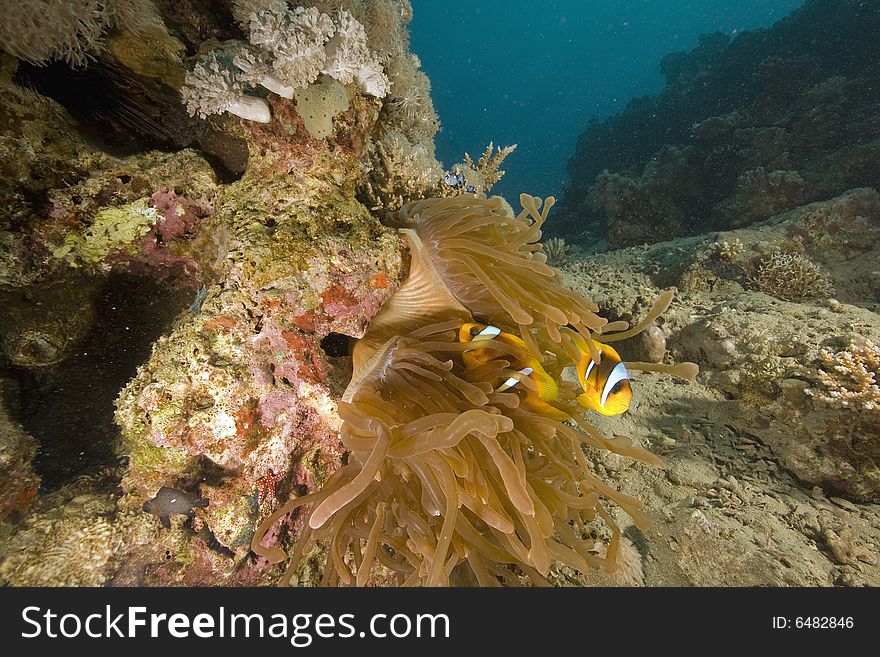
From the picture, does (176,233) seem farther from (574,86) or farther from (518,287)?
(574,86)

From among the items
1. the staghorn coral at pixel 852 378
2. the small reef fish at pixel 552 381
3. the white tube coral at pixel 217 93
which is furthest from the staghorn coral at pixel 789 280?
the white tube coral at pixel 217 93

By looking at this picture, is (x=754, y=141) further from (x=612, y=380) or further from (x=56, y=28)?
(x=56, y=28)

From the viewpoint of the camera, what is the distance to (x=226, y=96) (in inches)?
78.0

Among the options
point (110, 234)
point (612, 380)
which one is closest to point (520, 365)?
point (612, 380)

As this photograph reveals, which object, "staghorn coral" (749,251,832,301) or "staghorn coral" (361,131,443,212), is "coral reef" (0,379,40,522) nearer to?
"staghorn coral" (361,131,443,212)

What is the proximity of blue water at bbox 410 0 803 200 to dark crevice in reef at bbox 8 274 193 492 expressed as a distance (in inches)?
2084

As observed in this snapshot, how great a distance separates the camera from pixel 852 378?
9.80 ft

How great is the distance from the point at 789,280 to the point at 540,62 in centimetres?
10723

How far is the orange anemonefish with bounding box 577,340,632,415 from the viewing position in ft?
6.25

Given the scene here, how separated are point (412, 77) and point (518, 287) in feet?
7.26

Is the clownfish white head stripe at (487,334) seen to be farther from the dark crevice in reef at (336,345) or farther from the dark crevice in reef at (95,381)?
the dark crevice in reef at (95,381)

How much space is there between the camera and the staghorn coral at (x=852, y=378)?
292 centimetres

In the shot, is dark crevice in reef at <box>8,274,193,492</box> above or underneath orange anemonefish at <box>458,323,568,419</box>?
underneath

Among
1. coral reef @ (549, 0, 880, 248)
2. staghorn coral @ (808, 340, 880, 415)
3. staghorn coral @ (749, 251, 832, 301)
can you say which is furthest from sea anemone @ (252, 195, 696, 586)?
coral reef @ (549, 0, 880, 248)
